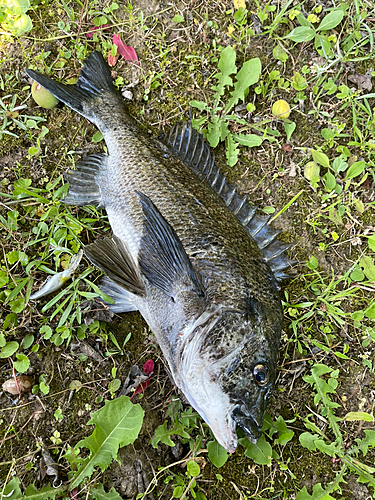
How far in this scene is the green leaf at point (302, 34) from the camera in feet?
11.1

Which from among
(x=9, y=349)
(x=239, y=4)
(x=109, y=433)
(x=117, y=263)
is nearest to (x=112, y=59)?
(x=239, y=4)

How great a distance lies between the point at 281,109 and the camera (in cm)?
336

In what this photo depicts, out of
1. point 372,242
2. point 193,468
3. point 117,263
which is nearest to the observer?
point 117,263

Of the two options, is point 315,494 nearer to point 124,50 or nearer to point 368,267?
point 368,267

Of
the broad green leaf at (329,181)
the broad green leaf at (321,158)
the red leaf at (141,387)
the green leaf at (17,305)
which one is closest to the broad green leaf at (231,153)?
the broad green leaf at (321,158)

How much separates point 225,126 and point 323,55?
4.03ft

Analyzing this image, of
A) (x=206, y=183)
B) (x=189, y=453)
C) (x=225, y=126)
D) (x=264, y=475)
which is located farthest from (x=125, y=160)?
(x=264, y=475)

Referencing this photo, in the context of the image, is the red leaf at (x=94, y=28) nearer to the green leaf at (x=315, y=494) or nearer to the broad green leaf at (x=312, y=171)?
the broad green leaf at (x=312, y=171)

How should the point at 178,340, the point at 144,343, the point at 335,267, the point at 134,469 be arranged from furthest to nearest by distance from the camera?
the point at 335,267, the point at 144,343, the point at 134,469, the point at 178,340

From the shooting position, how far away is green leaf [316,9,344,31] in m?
3.35

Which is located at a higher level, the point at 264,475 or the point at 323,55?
the point at 323,55

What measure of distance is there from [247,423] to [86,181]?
231 centimetres

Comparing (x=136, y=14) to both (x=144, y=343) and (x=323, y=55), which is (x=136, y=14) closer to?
(x=323, y=55)

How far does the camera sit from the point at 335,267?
3.35 metres
